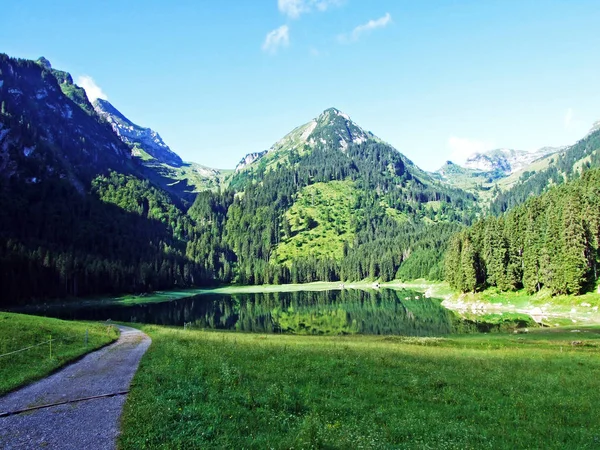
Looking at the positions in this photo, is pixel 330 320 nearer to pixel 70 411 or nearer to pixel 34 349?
pixel 34 349

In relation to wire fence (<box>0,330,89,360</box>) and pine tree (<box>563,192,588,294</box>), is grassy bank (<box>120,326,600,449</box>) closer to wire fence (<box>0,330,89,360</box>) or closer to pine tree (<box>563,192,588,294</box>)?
wire fence (<box>0,330,89,360</box>)

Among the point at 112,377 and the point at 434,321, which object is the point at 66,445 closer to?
the point at 112,377

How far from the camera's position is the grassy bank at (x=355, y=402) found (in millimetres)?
15359

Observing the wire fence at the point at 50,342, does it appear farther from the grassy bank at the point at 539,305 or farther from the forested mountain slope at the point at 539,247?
the forested mountain slope at the point at 539,247

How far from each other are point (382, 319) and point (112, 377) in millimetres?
81673

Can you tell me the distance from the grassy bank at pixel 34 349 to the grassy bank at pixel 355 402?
23.6ft

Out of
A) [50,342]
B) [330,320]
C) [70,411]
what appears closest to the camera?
[70,411]

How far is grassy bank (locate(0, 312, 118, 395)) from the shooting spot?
26406mm

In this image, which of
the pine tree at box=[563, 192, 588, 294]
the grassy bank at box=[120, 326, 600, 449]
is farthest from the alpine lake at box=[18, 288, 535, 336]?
the grassy bank at box=[120, 326, 600, 449]

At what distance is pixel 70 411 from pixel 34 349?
63.0ft

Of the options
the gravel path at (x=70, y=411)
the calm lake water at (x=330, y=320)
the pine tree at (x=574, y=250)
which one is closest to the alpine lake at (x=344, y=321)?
the calm lake water at (x=330, y=320)

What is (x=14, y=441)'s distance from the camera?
15.0 m

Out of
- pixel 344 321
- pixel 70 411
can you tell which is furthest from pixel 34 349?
pixel 344 321

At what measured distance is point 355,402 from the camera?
21.1m
